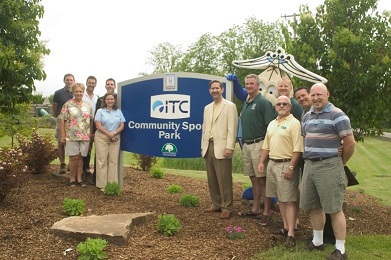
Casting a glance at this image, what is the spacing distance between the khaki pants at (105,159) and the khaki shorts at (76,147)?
207 mm

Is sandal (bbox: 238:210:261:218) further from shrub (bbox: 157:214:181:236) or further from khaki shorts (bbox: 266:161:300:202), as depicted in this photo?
shrub (bbox: 157:214:181:236)

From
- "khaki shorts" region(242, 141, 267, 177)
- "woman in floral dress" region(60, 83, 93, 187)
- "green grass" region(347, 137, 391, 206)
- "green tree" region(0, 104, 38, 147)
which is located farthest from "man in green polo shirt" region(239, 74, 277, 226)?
"green tree" region(0, 104, 38, 147)

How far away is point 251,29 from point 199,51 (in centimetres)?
471

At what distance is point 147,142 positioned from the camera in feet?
25.4

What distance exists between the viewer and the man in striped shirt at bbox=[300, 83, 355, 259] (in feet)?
14.8

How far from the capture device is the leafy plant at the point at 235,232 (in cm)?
540

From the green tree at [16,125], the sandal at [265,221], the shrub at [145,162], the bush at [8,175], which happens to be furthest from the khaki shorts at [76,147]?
the green tree at [16,125]

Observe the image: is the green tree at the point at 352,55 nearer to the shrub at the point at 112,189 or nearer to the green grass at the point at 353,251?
the green grass at the point at 353,251

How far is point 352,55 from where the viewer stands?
6.68 metres

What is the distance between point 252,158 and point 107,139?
2706 mm

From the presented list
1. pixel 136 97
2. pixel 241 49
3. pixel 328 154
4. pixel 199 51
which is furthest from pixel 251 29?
pixel 328 154

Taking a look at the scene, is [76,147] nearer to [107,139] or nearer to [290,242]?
[107,139]

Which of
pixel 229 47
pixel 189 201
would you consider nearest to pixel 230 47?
pixel 229 47

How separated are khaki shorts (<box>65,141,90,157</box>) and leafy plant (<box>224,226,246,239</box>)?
124 inches
